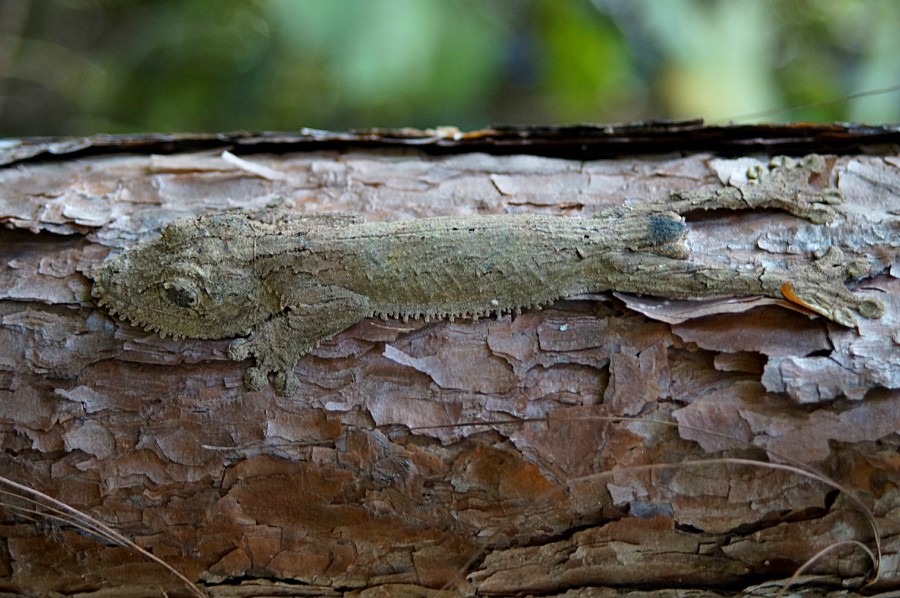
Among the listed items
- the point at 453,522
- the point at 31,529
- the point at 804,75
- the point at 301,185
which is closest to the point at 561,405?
the point at 453,522

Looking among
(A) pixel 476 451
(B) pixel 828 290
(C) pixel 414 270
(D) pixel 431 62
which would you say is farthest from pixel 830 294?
(D) pixel 431 62

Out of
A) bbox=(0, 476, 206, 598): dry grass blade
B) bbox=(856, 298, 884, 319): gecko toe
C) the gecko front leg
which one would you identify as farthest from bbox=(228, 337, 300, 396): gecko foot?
bbox=(856, 298, 884, 319): gecko toe

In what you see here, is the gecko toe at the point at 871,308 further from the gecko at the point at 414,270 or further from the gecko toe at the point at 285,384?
the gecko toe at the point at 285,384

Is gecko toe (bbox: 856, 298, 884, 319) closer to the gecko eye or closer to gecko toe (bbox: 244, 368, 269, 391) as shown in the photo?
gecko toe (bbox: 244, 368, 269, 391)

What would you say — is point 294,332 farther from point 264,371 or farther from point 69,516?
point 69,516

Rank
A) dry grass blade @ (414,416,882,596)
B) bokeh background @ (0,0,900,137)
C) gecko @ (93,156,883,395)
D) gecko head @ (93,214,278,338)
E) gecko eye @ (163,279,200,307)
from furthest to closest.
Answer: bokeh background @ (0,0,900,137), gecko eye @ (163,279,200,307), gecko head @ (93,214,278,338), gecko @ (93,156,883,395), dry grass blade @ (414,416,882,596)
